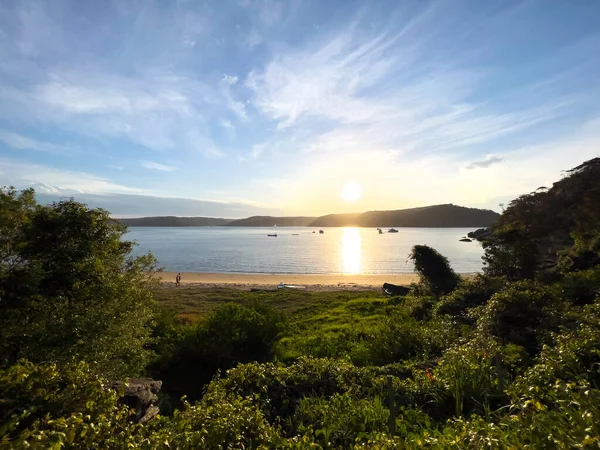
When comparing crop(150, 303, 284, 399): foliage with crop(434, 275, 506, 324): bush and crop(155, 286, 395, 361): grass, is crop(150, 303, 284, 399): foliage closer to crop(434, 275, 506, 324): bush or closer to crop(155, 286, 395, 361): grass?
crop(155, 286, 395, 361): grass

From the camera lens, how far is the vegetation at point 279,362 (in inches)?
167

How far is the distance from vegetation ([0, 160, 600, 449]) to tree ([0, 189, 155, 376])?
0.04 m

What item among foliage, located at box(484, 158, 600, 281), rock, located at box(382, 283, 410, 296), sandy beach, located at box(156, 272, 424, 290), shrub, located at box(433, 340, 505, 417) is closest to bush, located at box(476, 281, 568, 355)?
shrub, located at box(433, 340, 505, 417)

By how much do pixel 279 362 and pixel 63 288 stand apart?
658 cm

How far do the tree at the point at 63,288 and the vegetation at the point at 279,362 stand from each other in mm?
37

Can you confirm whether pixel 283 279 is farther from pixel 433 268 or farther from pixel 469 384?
pixel 469 384

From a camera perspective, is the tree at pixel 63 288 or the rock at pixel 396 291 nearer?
the tree at pixel 63 288

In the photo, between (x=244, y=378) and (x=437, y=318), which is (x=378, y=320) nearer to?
(x=437, y=318)

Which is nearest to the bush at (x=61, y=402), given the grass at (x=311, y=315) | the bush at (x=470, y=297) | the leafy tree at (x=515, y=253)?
the grass at (x=311, y=315)

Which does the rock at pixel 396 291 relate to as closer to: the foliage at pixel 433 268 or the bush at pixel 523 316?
the foliage at pixel 433 268

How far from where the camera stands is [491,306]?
39.7 ft

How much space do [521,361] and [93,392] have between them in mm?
9008

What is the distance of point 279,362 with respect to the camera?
1065cm

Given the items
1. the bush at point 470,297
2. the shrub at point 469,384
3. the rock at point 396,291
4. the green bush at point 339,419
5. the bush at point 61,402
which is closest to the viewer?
the bush at point 61,402
